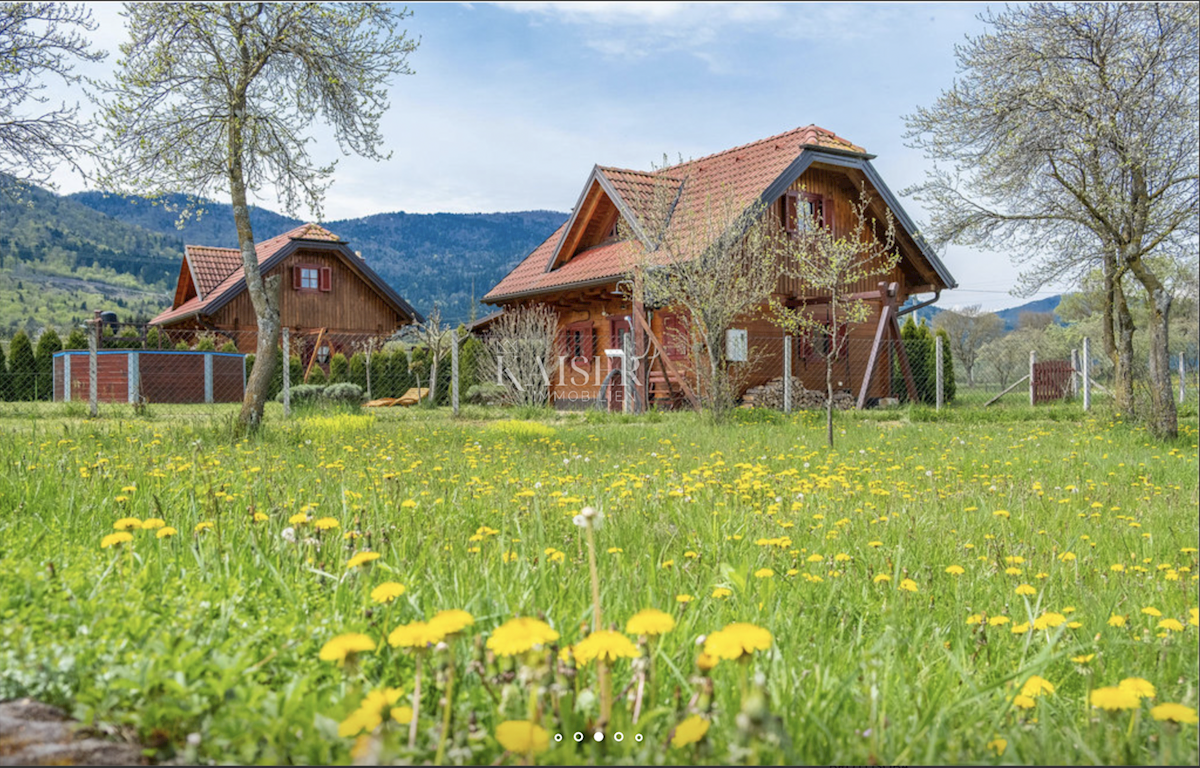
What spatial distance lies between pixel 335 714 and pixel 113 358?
24.4 metres

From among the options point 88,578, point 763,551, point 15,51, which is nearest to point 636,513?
point 763,551

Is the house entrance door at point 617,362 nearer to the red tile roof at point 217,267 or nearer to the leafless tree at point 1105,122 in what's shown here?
the leafless tree at point 1105,122

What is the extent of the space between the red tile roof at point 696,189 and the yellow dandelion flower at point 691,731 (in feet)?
47.9

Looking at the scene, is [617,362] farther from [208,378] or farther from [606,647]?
[606,647]

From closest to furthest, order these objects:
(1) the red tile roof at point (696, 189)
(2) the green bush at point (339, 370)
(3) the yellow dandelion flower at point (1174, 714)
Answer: (3) the yellow dandelion flower at point (1174, 714) → (1) the red tile roof at point (696, 189) → (2) the green bush at point (339, 370)

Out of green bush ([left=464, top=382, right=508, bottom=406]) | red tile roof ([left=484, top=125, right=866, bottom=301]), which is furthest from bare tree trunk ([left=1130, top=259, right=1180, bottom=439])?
green bush ([left=464, top=382, right=508, bottom=406])

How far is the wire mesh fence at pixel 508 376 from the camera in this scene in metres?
18.7

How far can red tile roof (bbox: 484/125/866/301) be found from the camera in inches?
652

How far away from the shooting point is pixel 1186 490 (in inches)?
241

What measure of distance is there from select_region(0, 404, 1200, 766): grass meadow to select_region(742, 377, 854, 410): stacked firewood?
12.5 meters

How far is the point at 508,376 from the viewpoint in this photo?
71.8ft

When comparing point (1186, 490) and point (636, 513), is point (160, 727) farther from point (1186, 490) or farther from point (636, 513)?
point (1186, 490)

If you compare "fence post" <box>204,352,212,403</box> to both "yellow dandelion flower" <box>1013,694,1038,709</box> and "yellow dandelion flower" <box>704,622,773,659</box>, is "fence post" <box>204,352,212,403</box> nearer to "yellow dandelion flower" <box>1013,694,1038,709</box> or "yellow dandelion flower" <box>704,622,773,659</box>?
"yellow dandelion flower" <box>1013,694,1038,709</box>

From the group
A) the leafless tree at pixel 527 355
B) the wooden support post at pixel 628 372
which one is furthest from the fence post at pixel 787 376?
the leafless tree at pixel 527 355
